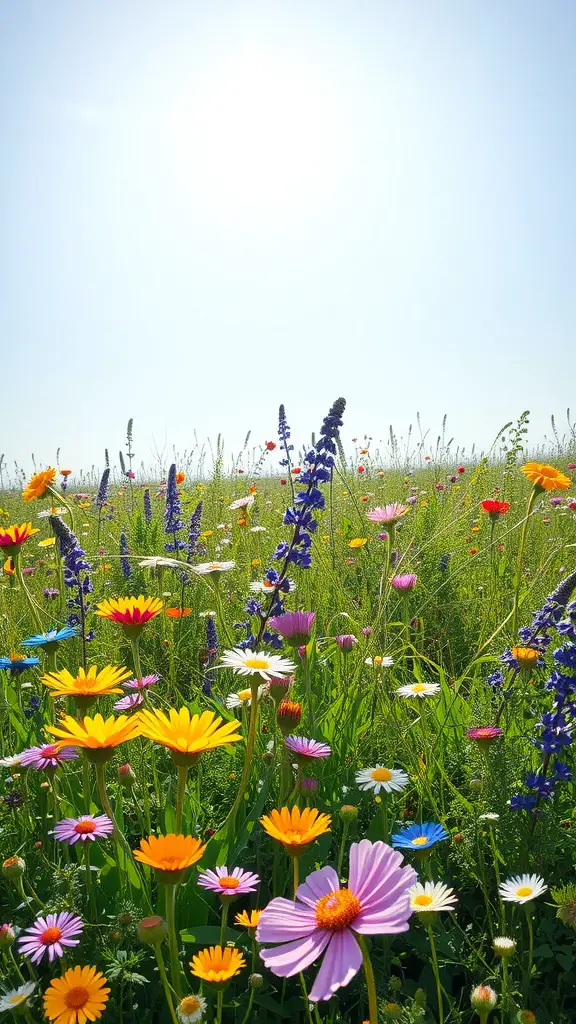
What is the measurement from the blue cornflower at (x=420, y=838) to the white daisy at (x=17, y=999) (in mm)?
603

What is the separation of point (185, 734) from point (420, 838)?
0.49 m

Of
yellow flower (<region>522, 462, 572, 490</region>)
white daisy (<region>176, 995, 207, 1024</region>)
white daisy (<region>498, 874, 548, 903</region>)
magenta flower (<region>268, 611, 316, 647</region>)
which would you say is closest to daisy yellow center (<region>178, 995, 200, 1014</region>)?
white daisy (<region>176, 995, 207, 1024</region>)

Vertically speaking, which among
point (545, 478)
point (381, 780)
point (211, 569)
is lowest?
point (381, 780)

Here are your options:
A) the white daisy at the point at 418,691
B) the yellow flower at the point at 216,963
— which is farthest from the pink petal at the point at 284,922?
the white daisy at the point at 418,691

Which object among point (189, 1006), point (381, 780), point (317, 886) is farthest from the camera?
point (381, 780)

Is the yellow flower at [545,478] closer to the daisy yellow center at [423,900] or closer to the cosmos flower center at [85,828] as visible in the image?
the daisy yellow center at [423,900]

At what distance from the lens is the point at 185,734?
32.6 inches

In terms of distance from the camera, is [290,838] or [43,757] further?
[43,757]

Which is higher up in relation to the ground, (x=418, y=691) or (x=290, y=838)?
(x=290, y=838)

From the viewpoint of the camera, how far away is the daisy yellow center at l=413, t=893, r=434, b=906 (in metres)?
0.88

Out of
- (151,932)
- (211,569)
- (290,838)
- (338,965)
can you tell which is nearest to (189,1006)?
(151,932)

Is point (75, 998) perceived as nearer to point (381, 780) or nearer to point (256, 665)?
point (256, 665)

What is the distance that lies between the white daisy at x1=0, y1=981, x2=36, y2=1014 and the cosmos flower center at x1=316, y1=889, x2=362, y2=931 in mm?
578

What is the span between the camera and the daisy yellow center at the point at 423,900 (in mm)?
883
